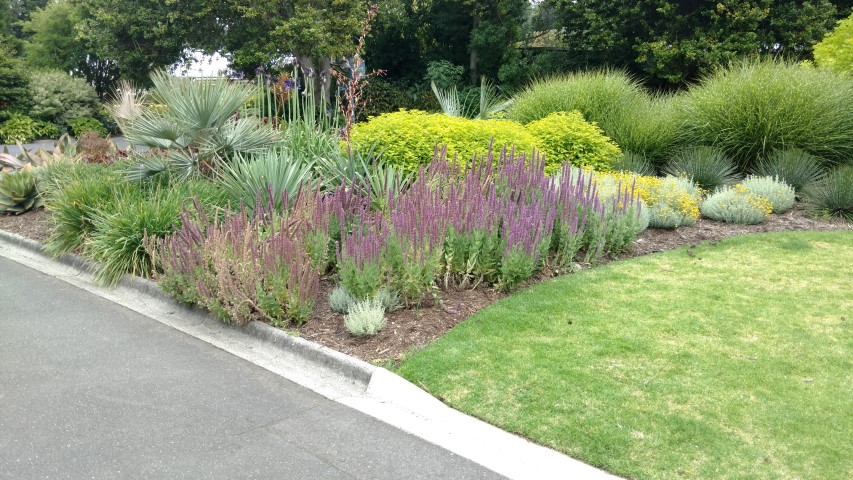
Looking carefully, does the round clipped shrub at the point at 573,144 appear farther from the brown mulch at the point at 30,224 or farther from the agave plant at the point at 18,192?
the agave plant at the point at 18,192

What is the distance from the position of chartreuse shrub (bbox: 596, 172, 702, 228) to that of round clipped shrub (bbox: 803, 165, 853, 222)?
1.93 meters

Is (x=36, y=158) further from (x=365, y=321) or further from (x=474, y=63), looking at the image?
(x=474, y=63)

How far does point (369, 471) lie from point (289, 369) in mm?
1781

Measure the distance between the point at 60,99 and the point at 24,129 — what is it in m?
3.10

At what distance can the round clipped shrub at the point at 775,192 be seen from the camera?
411 inches

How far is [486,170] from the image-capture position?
8336 mm

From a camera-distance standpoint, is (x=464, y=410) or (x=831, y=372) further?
(x=831, y=372)

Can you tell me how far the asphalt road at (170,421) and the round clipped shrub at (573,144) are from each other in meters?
6.83

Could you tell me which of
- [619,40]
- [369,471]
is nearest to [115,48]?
[619,40]

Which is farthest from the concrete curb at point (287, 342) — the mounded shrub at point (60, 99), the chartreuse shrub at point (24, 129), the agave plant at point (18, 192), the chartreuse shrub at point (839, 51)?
the mounded shrub at point (60, 99)

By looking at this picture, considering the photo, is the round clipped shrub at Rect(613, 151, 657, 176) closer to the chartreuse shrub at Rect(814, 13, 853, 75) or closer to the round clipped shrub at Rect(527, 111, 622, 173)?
the round clipped shrub at Rect(527, 111, 622, 173)

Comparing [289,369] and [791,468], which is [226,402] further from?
[791,468]

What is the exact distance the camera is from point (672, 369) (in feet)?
17.5

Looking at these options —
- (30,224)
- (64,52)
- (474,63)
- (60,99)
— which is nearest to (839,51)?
(474,63)
